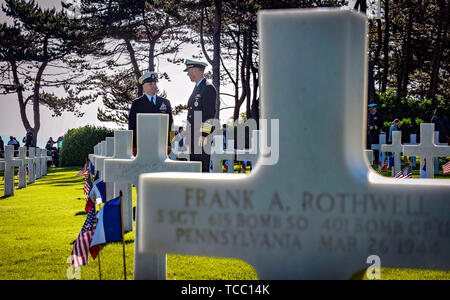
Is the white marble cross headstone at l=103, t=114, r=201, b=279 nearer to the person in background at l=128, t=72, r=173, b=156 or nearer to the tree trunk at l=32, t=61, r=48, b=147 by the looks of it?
the person in background at l=128, t=72, r=173, b=156

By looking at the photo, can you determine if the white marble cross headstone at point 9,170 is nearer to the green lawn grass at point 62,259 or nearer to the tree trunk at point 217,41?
the green lawn grass at point 62,259

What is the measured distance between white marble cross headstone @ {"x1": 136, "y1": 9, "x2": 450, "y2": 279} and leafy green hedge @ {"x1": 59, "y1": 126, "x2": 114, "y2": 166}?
77.0 ft

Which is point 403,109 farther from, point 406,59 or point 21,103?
point 21,103

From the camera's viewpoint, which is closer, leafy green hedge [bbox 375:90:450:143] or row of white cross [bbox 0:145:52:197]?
row of white cross [bbox 0:145:52:197]

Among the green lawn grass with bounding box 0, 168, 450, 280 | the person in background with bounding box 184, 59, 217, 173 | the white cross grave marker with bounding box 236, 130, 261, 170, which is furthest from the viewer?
the white cross grave marker with bounding box 236, 130, 261, 170

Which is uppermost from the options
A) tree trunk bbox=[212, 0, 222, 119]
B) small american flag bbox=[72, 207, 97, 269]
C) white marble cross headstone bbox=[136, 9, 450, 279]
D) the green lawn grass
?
tree trunk bbox=[212, 0, 222, 119]

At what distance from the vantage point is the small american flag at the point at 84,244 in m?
2.93

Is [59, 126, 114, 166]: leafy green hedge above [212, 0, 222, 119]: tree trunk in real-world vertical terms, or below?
below

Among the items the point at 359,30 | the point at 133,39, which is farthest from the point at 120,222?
the point at 133,39

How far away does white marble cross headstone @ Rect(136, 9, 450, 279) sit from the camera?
5.76ft

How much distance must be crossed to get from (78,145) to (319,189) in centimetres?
2408

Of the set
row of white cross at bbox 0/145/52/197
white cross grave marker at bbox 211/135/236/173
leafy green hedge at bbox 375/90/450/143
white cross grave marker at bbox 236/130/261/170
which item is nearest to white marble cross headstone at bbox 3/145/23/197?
row of white cross at bbox 0/145/52/197

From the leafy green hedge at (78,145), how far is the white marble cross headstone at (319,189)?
2346 cm
